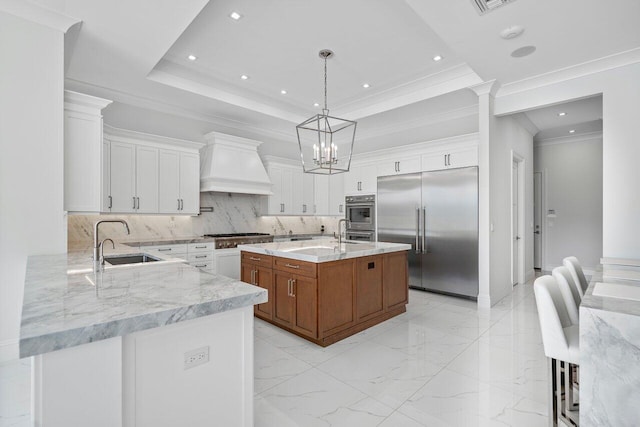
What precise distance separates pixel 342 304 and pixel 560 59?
3511mm

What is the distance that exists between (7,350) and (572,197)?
8.62 m

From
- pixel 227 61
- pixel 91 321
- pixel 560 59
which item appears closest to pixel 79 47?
pixel 227 61

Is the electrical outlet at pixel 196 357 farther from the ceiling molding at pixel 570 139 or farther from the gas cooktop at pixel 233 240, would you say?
the ceiling molding at pixel 570 139

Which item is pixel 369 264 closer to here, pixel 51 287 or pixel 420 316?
pixel 420 316

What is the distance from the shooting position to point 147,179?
A: 14.8ft

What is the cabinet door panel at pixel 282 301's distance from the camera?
3281mm

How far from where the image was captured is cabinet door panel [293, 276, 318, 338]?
3.00 meters

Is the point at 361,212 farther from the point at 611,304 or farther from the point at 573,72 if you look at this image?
the point at 611,304

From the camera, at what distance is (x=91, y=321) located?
104cm

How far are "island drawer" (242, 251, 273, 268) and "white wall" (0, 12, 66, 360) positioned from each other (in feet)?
5.60

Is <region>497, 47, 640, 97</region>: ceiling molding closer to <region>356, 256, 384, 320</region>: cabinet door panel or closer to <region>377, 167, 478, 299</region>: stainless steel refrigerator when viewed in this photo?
<region>377, 167, 478, 299</region>: stainless steel refrigerator

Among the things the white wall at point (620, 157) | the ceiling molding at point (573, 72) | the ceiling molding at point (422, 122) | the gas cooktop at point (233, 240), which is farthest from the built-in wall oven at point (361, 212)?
the white wall at point (620, 157)

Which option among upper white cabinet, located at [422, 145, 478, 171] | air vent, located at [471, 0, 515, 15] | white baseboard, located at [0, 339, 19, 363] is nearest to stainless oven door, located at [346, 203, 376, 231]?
upper white cabinet, located at [422, 145, 478, 171]

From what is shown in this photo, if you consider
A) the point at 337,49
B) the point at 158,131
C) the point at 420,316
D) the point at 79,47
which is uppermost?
the point at 337,49
